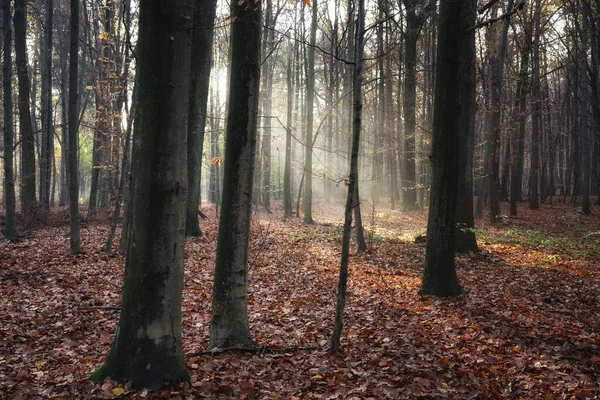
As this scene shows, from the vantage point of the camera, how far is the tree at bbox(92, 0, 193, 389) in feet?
11.5

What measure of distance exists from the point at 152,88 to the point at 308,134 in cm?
1382

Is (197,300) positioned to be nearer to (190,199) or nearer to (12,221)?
→ (190,199)

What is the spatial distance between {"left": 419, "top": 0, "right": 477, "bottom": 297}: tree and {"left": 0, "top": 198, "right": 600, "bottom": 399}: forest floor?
1.91 feet

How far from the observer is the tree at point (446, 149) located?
281 inches

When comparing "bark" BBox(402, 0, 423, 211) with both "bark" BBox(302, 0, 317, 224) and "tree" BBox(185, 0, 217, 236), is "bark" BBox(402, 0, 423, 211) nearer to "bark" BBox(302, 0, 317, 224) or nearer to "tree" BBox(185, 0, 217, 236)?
"bark" BBox(302, 0, 317, 224)

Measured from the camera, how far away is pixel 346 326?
625 centimetres

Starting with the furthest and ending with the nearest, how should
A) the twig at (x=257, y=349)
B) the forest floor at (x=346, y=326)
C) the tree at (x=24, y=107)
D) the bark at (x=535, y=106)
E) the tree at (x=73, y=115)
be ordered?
the bark at (x=535, y=106)
the tree at (x=24, y=107)
the tree at (x=73, y=115)
the twig at (x=257, y=349)
the forest floor at (x=346, y=326)

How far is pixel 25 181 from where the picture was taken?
624 inches

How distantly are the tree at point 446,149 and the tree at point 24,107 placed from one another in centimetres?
1310

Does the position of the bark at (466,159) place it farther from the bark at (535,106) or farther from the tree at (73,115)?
the tree at (73,115)

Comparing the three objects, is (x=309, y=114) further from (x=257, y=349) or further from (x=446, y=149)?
(x=257, y=349)

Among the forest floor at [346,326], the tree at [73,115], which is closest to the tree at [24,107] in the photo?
the tree at [73,115]

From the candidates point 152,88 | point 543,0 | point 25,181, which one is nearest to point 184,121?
point 152,88

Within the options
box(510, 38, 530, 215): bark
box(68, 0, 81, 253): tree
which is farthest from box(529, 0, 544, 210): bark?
box(68, 0, 81, 253): tree
